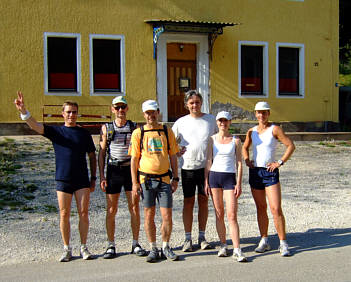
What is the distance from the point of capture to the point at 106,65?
52.5 ft

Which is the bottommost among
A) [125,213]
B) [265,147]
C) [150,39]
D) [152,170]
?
[125,213]

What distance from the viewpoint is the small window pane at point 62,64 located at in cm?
1541

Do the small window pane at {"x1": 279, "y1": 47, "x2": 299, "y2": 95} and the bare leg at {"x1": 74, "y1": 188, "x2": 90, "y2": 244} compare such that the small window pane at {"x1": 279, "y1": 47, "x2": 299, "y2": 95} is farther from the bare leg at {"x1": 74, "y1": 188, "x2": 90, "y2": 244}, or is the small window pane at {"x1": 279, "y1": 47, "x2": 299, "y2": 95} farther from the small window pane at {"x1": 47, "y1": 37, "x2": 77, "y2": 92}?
the bare leg at {"x1": 74, "y1": 188, "x2": 90, "y2": 244}

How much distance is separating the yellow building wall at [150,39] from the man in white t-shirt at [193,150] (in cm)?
1007

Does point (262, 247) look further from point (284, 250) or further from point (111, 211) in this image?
point (111, 211)

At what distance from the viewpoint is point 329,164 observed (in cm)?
1226

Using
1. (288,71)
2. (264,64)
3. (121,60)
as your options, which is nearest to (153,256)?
(121,60)

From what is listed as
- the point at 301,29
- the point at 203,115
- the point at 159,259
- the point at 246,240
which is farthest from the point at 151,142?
the point at 301,29

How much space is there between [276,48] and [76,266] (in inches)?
556

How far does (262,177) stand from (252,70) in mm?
12235

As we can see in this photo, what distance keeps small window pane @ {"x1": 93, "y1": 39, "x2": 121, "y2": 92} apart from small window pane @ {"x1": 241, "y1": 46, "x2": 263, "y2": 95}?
14.8ft

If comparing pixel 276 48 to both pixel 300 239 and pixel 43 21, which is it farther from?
pixel 300 239

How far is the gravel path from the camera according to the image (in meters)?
6.15

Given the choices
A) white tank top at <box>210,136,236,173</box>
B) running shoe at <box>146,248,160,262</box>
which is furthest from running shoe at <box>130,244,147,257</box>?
white tank top at <box>210,136,236,173</box>
